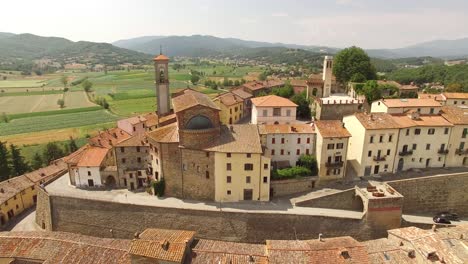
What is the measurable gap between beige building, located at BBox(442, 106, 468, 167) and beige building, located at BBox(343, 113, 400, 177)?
9.25 m

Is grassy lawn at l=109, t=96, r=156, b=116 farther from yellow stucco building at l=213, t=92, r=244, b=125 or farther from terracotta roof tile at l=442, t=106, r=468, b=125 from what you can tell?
terracotta roof tile at l=442, t=106, r=468, b=125

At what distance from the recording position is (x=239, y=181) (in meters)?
38.7

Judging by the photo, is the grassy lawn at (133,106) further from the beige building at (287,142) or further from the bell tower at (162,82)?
the beige building at (287,142)

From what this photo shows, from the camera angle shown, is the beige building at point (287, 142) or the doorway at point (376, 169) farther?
the doorway at point (376, 169)

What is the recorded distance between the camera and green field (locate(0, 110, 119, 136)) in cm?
9203

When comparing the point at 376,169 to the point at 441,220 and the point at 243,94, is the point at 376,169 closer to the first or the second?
the point at 441,220

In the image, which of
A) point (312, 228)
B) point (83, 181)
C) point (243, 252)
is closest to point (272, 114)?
point (312, 228)

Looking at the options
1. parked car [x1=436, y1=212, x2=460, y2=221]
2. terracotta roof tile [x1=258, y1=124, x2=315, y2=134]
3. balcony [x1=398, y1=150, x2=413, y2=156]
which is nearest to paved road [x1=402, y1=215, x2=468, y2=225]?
parked car [x1=436, y1=212, x2=460, y2=221]

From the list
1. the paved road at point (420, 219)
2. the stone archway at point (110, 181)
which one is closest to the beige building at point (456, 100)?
the paved road at point (420, 219)

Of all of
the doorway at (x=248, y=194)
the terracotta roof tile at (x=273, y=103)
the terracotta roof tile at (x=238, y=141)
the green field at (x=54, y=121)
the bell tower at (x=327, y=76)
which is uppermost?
the bell tower at (x=327, y=76)

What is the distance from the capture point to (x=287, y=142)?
1699 inches

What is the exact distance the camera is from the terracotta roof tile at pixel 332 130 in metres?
40.9

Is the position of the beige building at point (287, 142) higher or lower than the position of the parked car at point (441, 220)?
higher

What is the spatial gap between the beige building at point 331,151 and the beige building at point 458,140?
16.5 metres
